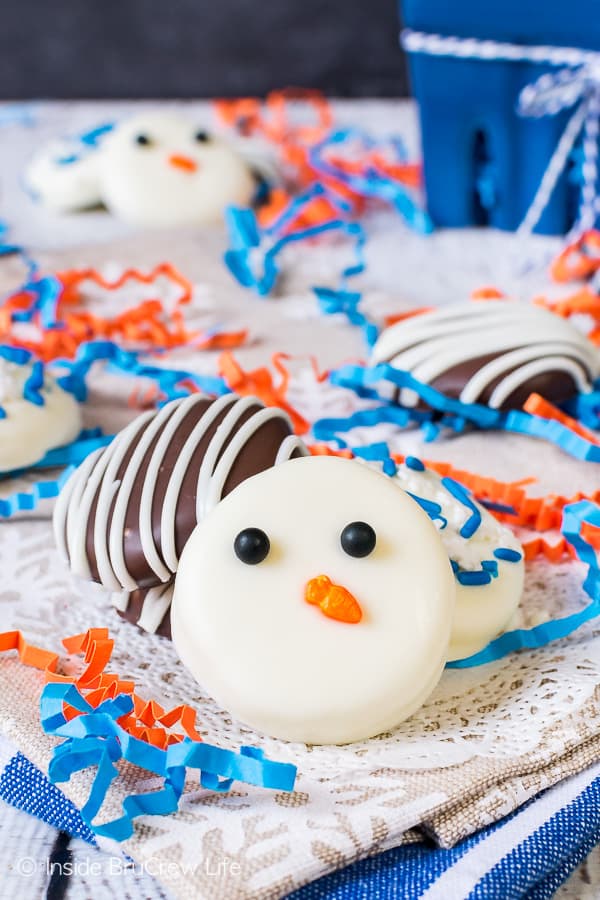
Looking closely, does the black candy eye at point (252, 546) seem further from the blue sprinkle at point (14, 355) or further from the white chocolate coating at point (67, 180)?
the white chocolate coating at point (67, 180)

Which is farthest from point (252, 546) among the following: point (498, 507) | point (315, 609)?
point (498, 507)

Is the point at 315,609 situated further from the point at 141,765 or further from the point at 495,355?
the point at 495,355

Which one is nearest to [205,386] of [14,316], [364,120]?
[14,316]

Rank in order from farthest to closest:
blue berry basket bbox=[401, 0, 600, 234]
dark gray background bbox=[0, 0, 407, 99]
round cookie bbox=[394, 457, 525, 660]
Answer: dark gray background bbox=[0, 0, 407, 99] < blue berry basket bbox=[401, 0, 600, 234] < round cookie bbox=[394, 457, 525, 660]

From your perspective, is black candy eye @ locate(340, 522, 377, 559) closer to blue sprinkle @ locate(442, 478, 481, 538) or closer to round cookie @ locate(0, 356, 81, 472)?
blue sprinkle @ locate(442, 478, 481, 538)

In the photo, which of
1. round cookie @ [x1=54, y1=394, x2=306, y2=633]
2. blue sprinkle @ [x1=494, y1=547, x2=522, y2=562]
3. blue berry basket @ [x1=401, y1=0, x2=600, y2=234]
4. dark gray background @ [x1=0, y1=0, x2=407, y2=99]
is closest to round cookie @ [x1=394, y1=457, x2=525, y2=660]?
blue sprinkle @ [x1=494, y1=547, x2=522, y2=562]

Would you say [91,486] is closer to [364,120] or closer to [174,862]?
[174,862]
